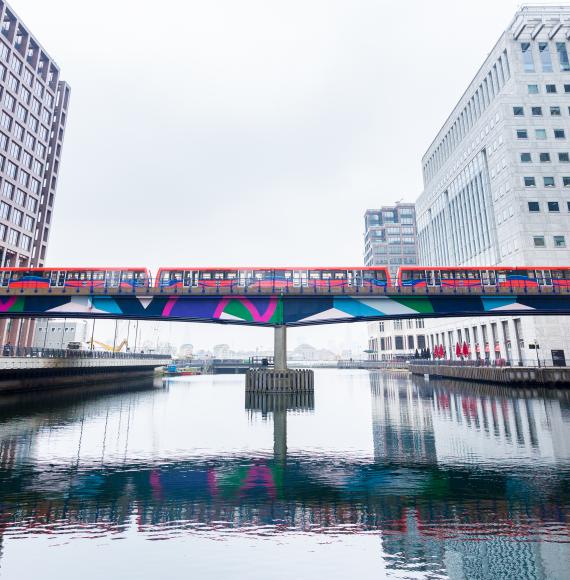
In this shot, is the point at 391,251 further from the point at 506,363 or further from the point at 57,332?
the point at 57,332

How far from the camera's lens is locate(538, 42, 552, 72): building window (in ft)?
255

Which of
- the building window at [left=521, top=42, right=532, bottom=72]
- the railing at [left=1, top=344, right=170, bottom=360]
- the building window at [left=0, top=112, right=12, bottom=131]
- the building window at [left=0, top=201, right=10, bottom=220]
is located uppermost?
the building window at [left=521, top=42, right=532, bottom=72]

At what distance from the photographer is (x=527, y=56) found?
77.9 metres

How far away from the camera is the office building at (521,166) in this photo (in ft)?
229

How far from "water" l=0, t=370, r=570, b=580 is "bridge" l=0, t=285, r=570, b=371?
2008 cm

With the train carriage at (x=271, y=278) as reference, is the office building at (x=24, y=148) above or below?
above

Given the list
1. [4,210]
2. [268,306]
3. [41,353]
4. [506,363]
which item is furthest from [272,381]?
[4,210]

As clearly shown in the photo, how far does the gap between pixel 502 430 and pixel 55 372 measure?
2273 inches

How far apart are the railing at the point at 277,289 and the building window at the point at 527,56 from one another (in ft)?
181

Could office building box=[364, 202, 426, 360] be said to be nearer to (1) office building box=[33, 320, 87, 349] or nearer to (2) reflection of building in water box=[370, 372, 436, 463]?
(2) reflection of building in water box=[370, 372, 436, 463]

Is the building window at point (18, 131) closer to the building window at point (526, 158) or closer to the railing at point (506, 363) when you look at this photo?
the railing at point (506, 363)

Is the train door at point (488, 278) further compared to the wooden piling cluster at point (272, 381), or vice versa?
the wooden piling cluster at point (272, 381)

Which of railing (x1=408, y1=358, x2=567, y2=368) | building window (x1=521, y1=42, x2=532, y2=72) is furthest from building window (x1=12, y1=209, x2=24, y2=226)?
building window (x1=521, y1=42, x2=532, y2=72)

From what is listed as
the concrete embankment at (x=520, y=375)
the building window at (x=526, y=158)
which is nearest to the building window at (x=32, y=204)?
the concrete embankment at (x=520, y=375)
